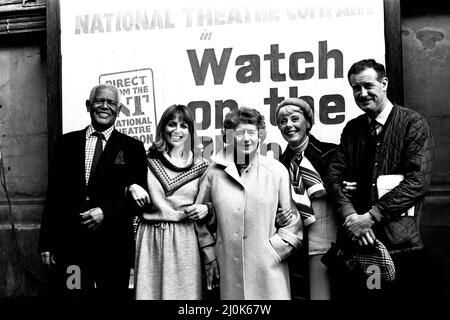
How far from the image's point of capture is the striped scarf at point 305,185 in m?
4.19

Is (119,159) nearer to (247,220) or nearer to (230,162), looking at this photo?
(230,162)

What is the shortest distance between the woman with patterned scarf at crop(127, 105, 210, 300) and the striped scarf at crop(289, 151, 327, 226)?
65 centimetres

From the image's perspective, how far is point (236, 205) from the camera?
4.13m

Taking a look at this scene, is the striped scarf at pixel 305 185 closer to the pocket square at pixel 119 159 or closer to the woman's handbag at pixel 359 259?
the woman's handbag at pixel 359 259

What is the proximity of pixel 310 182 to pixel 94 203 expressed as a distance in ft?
5.07

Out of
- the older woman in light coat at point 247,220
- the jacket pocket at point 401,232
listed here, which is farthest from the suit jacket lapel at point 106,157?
the jacket pocket at point 401,232

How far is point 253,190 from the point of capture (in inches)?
163

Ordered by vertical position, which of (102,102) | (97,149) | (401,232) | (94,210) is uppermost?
(102,102)

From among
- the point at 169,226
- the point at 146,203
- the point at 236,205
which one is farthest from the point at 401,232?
the point at 146,203

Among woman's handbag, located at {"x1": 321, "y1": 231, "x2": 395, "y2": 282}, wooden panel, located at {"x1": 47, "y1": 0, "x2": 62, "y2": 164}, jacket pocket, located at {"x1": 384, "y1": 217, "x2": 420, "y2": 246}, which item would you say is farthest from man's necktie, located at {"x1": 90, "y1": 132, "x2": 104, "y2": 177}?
jacket pocket, located at {"x1": 384, "y1": 217, "x2": 420, "y2": 246}

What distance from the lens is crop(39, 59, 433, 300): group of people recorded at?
400 centimetres

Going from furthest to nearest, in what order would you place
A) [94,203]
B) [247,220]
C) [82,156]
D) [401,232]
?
[82,156] < [94,203] < [247,220] < [401,232]

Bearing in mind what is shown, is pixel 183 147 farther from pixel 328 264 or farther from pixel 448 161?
pixel 448 161

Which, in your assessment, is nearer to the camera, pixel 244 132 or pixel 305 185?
pixel 244 132
